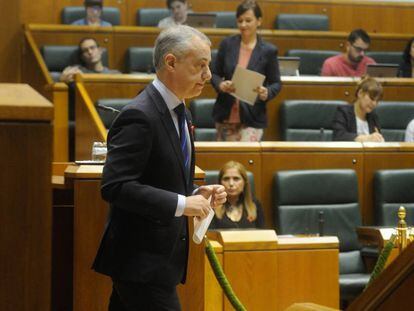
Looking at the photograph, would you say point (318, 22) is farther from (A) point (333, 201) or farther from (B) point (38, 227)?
(B) point (38, 227)

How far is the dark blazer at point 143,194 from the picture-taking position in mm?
1790

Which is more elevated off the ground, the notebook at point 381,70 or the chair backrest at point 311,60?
the chair backrest at point 311,60

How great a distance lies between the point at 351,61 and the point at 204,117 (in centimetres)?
139

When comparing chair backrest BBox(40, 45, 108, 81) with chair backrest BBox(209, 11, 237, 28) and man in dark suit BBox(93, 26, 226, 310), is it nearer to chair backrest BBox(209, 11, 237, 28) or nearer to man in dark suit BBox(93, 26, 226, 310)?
chair backrest BBox(209, 11, 237, 28)

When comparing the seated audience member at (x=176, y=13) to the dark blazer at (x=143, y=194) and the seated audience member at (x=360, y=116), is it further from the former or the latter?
the dark blazer at (x=143, y=194)

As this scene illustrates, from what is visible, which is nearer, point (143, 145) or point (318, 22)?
point (143, 145)

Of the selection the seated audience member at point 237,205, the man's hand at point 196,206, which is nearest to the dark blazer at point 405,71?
the seated audience member at point 237,205

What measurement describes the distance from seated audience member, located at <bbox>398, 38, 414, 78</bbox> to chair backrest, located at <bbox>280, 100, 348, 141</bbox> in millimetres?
1123

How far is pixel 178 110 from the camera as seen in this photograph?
1909mm

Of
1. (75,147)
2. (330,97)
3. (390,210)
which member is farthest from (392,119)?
(75,147)

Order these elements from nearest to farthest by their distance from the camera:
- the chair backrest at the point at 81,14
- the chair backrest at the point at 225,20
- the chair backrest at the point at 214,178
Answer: the chair backrest at the point at 214,178 → the chair backrest at the point at 81,14 → the chair backrest at the point at 225,20

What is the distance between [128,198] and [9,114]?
2.49 feet

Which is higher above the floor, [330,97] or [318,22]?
[318,22]

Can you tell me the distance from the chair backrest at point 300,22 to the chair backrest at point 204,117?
225 centimetres
